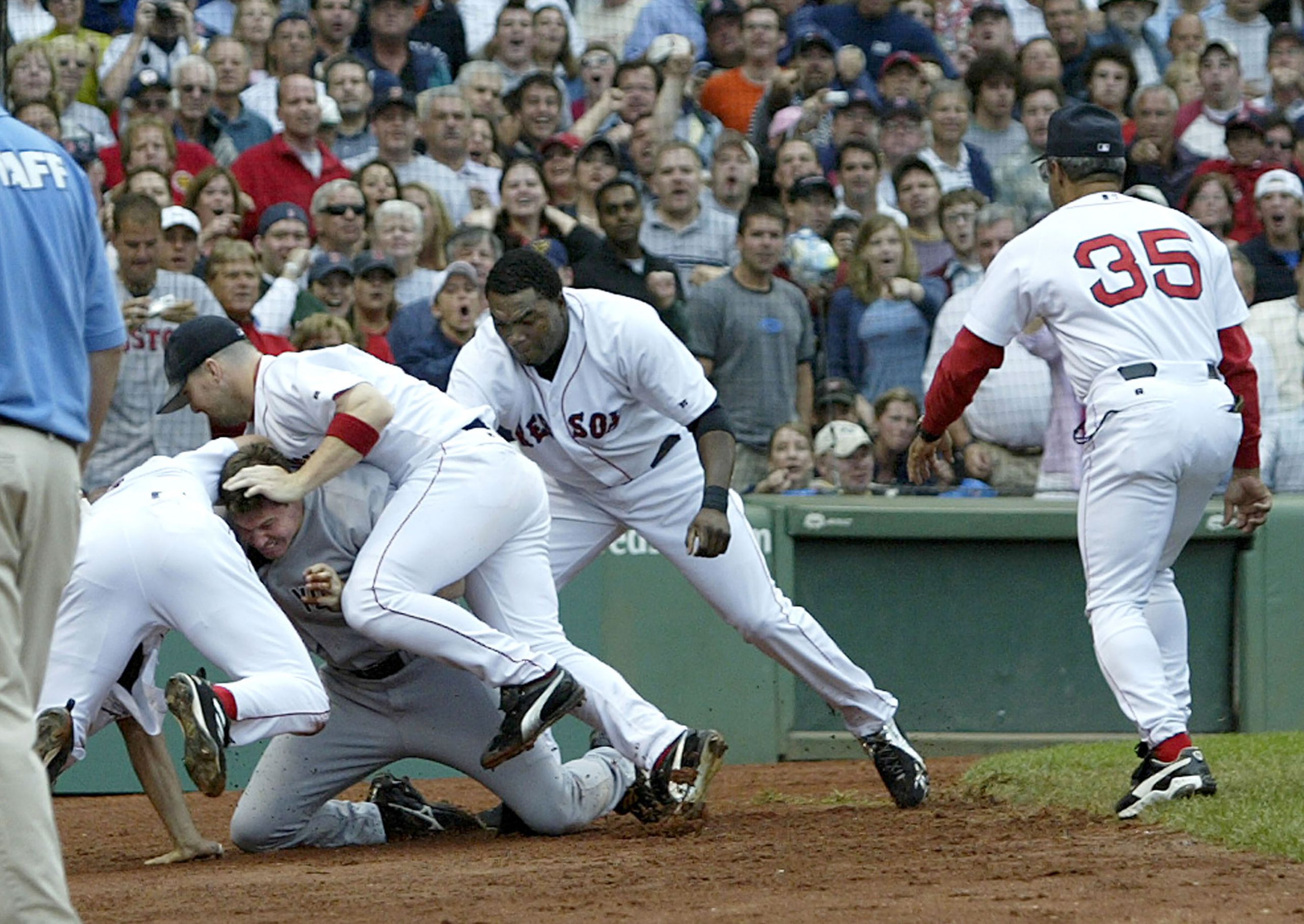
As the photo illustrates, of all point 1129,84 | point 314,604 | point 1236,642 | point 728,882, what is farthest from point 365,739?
point 1129,84

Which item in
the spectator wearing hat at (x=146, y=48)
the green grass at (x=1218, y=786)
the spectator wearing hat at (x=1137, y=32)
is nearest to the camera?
the green grass at (x=1218, y=786)

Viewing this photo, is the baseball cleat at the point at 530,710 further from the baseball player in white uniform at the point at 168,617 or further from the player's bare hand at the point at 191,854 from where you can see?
the player's bare hand at the point at 191,854

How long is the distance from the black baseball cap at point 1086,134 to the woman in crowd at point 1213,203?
16.2ft

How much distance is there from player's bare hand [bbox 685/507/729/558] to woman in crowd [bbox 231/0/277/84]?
624 centimetres

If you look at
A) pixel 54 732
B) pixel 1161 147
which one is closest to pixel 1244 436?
pixel 54 732

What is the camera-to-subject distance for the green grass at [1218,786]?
194 inches

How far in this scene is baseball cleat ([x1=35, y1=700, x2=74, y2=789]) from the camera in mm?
5078

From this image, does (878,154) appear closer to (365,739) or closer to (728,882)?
(365,739)

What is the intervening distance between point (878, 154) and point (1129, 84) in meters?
2.17

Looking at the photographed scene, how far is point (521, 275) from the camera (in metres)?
5.88

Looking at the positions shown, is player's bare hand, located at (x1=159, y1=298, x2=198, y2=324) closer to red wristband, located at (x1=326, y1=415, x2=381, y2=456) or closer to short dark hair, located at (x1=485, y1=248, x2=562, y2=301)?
short dark hair, located at (x1=485, y1=248, x2=562, y2=301)

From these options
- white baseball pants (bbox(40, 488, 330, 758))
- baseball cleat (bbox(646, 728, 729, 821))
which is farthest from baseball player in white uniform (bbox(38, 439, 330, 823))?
baseball cleat (bbox(646, 728, 729, 821))

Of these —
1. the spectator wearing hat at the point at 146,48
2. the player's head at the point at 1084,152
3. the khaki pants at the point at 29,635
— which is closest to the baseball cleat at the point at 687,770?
the player's head at the point at 1084,152

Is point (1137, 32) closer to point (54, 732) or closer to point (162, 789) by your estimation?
point (162, 789)
